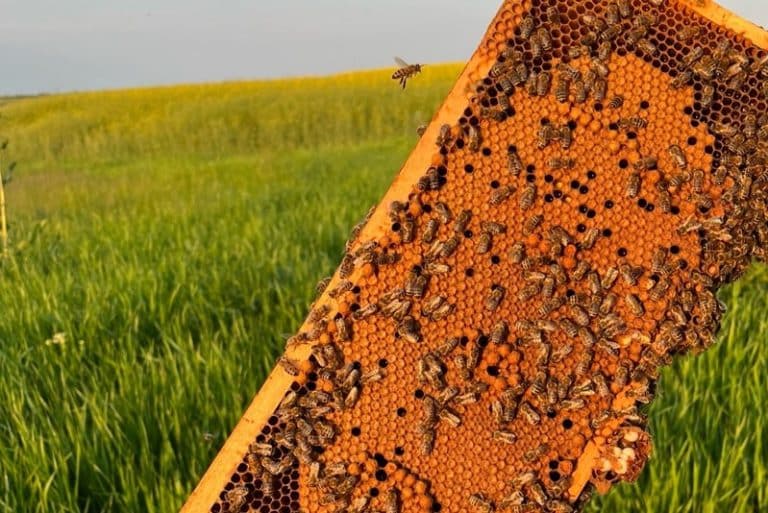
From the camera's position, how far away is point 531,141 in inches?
114

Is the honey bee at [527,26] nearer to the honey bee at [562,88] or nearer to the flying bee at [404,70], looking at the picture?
the honey bee at [562,88]

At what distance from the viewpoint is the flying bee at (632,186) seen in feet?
9.41

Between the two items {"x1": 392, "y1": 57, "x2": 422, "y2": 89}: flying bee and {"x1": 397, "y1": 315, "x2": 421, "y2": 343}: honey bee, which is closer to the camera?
{"x1": 397, "y1": 315, "x2": 421, "y2": 343}: honey bee

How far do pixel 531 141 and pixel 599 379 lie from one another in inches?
39.8

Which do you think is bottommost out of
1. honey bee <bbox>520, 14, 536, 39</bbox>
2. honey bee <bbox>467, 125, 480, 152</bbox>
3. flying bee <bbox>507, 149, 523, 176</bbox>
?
flying bee <bbox>507, 149, 523, 176</bbox>

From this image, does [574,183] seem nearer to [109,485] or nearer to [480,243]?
[480,243]

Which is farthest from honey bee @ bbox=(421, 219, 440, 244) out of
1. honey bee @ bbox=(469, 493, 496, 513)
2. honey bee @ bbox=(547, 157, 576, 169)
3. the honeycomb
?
honey bee @ bbox=(469, 493, 496, 513)

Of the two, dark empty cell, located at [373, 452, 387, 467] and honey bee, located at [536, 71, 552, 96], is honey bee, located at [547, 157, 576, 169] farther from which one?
dark empty cell, located at [373, 452, 387, 467]

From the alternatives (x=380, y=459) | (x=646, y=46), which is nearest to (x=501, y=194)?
(x=646, y=46)

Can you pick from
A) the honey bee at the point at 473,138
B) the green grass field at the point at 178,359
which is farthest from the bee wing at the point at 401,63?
the green grass field at the point at 178,359

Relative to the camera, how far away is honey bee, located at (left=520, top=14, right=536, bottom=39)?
2873 millimetres

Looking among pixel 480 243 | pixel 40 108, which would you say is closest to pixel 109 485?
pixel 480 243

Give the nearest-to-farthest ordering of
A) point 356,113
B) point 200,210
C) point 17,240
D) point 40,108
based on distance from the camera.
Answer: point 17,240 → point 200,210 → point 356,113 → point 40,108

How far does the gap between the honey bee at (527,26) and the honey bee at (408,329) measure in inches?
49.1
